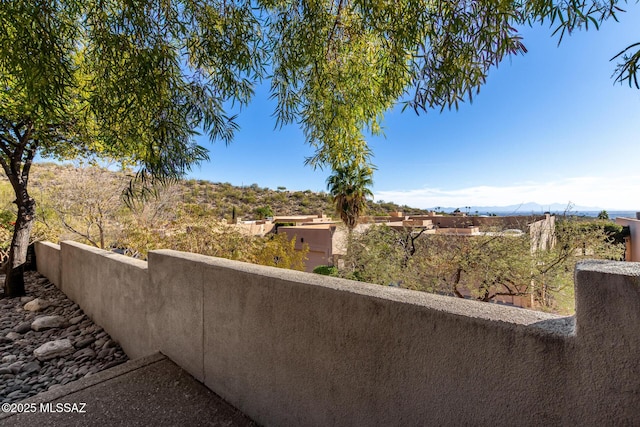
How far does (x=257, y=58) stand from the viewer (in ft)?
9.77

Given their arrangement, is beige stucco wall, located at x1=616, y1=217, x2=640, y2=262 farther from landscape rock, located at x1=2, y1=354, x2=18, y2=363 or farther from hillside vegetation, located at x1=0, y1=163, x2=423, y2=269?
landscape rock, located at x1=2, y1=354, x2=18, y2=363

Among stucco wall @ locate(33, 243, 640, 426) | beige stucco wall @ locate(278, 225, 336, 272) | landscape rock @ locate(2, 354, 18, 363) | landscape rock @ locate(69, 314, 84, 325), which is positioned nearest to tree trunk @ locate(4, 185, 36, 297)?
landscape rock @ locate(69, 314, 84, 325)

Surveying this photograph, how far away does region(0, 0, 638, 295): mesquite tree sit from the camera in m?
1.97

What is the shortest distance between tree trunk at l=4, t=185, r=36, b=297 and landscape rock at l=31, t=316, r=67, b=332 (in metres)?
2.25

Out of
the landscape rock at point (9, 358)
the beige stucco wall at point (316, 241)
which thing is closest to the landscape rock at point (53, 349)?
the landscape rock at point (9, 358)

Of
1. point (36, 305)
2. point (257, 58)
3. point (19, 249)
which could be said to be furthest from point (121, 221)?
point (257, 58)

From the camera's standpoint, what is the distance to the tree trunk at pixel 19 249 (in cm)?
631

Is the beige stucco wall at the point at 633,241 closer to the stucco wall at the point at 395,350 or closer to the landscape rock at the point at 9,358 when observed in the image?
the stucco wall at the point at 395,350

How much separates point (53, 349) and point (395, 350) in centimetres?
480

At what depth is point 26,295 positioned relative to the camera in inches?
257

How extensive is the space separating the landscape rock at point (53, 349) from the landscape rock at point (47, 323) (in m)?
0.79

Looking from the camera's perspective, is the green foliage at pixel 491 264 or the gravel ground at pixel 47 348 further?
the green foliage at pixel 491 264

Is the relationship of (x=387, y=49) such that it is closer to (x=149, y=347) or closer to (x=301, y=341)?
(x=301, y=341)

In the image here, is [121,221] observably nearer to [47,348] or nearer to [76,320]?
[76,320]
